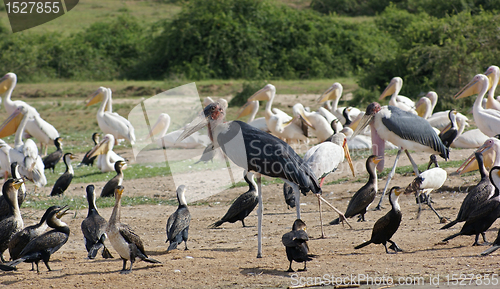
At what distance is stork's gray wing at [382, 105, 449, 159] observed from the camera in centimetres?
732

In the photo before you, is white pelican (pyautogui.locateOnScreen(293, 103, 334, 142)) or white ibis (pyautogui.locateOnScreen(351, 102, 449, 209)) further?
white pelican (pyautogui.locateOnScreen(293, 103, 334, 142))

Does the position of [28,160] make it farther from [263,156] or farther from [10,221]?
[263,156]

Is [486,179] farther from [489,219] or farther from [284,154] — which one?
[284,154]

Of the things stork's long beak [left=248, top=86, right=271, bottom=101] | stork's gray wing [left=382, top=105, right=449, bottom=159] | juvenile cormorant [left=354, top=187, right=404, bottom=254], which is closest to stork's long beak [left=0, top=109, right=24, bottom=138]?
stork's long beak [left=248, top=86, right=271, bottom=101]

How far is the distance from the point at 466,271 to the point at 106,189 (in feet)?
17.9

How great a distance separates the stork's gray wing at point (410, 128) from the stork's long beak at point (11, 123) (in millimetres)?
6467

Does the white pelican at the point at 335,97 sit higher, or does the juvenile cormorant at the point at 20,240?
the juvenile cormorant at the point at 20,240

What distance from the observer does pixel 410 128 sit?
7344mm

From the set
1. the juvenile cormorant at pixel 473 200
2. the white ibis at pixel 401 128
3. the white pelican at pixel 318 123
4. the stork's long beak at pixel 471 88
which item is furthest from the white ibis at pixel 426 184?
the white pelican at pixel 318 123

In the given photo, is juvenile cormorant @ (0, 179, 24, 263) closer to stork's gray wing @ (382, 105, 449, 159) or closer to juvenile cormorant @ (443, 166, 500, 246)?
juvenile cormorant @ (443, 166, 500, 246)

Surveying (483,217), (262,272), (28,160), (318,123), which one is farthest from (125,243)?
(318,123)

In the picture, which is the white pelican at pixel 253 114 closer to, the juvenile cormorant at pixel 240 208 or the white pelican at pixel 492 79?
the white pelican at pixel 492 79

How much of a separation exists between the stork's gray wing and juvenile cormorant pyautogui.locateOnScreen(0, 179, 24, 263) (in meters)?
4.45

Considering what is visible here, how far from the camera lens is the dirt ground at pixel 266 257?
4551 millimetres
